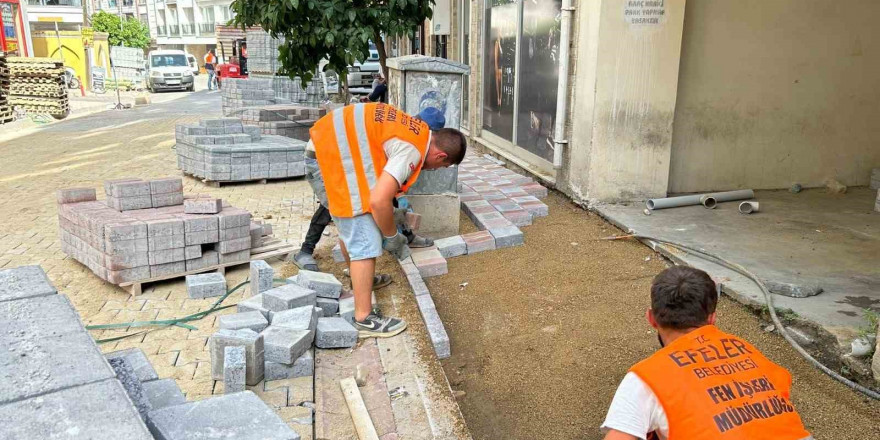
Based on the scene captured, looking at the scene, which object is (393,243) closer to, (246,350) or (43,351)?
(246,350)

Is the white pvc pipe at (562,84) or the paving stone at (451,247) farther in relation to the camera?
the white pvc pipe at (562,84)

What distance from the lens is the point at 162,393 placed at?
2.57 metres

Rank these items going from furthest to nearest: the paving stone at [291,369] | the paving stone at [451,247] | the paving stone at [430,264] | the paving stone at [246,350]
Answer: the paving stone at [451,247] → the paving stone at [430,264] → the paving stone at [291,369] → the paving stone at [246,350]

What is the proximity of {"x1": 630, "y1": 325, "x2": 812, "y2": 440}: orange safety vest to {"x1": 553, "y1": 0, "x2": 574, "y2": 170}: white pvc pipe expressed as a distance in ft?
17.3

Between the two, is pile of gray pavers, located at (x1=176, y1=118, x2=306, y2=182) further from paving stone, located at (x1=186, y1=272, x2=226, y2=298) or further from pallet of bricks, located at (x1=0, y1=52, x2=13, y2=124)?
pallet of bricks, located at (x1=0, y1=52, x2=13, y2=124)

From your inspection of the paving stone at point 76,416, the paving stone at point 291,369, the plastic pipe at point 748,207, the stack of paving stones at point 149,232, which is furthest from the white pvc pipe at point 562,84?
the paving stone at point 76,416

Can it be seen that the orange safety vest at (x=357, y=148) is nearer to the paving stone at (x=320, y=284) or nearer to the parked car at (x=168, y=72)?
the paving stone at (x=320, y=284)

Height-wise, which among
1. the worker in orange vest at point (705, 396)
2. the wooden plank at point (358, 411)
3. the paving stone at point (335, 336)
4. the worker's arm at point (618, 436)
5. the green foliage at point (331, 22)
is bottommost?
the wooden plank at point (358, 411)

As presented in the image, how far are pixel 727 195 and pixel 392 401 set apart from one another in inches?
192

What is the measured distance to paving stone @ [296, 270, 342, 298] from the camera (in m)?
4.43

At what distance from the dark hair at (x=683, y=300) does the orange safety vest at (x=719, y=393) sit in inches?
5.9

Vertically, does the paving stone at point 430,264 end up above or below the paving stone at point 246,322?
below

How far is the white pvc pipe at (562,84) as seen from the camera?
6.91 metres

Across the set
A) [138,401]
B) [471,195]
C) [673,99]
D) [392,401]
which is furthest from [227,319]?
[673,99]
